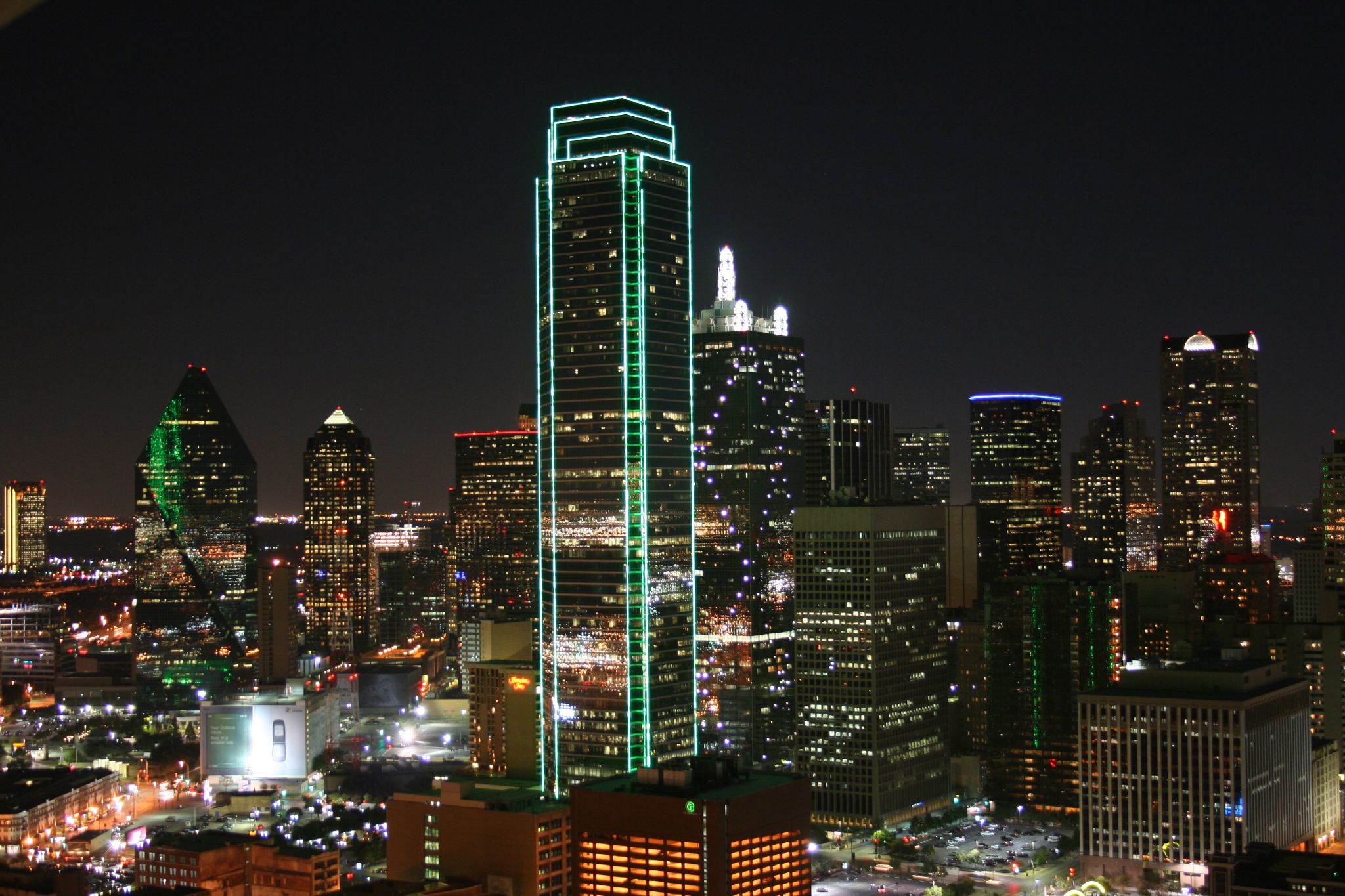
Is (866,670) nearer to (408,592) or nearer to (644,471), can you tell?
(644,471)

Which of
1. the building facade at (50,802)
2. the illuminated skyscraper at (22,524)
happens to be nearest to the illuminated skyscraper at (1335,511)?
the building facade at (50,802)

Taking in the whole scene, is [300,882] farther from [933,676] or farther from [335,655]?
[335,655]

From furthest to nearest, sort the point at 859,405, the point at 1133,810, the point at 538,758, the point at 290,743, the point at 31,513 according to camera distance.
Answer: the point at 31,513 → the point at 859,405 → the point at 290,743 → the point at 538,758 → the point at 1133,810

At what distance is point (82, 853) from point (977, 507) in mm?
46933

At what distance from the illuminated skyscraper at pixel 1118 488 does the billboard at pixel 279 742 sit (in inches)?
1994

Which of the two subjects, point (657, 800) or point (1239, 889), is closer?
point (657, 800)

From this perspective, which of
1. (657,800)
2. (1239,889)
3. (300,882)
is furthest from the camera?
(300,882)

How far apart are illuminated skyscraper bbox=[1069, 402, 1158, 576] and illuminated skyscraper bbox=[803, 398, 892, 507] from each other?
2322 cm

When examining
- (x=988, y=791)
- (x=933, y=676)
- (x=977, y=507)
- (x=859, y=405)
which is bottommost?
(x=988, y=791)

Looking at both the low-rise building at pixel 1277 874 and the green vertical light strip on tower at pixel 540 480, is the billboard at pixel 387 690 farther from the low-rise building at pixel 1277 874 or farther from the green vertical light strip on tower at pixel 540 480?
the low-rise building at pixel 1277 874

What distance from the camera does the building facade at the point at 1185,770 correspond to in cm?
3962

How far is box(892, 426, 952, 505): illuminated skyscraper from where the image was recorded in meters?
86.2

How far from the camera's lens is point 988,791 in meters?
52.5

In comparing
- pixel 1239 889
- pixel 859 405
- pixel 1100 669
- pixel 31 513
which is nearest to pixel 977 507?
pixel 859 405
